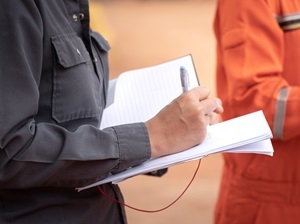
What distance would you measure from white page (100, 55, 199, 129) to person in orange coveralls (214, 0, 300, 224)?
42 cm

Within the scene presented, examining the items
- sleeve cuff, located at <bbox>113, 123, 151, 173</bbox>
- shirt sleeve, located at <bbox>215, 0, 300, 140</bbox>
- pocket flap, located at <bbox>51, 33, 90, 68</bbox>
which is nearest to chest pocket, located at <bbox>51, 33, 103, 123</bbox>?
pocket flap, located at <bbox>51, 33, 90, 68</bbox>

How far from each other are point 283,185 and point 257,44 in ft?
1.77

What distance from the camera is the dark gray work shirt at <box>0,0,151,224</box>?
4.45 feet

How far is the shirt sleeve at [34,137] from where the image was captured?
4.43 feet

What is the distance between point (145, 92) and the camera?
1.80 meters

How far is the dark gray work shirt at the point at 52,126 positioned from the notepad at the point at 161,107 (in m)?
0.07

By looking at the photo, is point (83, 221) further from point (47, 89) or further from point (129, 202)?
point (129, 202)

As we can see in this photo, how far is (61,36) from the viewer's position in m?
1.49

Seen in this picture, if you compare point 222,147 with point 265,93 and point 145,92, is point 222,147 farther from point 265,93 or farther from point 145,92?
point 265,93

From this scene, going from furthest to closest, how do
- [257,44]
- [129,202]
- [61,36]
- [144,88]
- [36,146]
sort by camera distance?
1. [129,202]
2. [257,44]
3. [144,88]
4. [61,36]
5. [36,146]

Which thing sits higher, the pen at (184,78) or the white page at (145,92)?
the pen at (184,78)

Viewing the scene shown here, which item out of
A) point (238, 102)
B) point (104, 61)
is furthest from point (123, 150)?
point (238, 102)

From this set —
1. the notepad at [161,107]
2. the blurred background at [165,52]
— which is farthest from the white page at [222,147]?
the blurred background at [165,52]

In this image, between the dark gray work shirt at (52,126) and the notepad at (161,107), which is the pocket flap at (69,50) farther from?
the notepad at (161,107)
